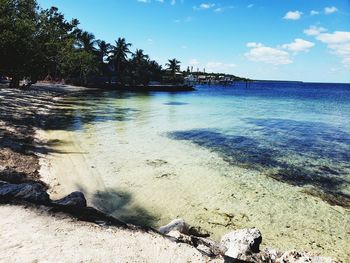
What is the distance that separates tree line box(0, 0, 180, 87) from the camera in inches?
1027

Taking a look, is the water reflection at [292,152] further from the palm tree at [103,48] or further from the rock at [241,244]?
the palm tree at [103,48]

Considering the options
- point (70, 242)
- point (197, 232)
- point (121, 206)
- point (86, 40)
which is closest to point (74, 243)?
point (70, 242)

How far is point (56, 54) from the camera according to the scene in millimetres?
47188

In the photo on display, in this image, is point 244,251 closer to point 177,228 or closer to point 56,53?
point 177,228

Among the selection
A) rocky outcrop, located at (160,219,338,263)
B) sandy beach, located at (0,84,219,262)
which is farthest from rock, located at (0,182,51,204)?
rocky outcrop, located at (160,219,338,263)

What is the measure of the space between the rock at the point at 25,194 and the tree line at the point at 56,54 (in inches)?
784

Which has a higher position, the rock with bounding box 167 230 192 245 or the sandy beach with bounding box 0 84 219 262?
the sandy beach with bounding box 0 84 219 262

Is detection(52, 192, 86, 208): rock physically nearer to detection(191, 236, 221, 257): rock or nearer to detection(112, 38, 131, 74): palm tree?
detection(191, 236, 221, 257): rock

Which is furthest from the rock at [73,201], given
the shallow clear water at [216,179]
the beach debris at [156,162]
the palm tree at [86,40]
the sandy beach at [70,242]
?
the palm tree at [86,40]

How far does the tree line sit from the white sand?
21865mm

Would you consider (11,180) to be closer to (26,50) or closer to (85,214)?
(85,214)

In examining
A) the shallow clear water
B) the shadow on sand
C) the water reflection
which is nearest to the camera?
the shadow on sand

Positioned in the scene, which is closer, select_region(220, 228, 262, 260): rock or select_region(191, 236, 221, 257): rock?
select_region(220, 228, 262, 260): rock

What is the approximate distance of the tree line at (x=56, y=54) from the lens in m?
26.1
